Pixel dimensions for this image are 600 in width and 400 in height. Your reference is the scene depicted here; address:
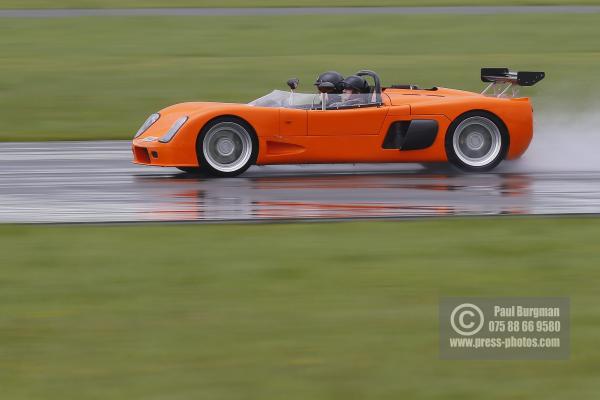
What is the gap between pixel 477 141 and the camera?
13.0 metres

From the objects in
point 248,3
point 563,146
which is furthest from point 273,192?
point 248,3

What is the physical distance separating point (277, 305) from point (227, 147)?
18.7ft

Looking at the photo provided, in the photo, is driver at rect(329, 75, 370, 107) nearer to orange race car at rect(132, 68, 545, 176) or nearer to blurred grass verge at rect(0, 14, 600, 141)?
orange race car at rect(132, 68, 545, 176)

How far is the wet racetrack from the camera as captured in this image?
10.3m

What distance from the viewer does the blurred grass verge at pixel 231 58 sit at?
18.9m

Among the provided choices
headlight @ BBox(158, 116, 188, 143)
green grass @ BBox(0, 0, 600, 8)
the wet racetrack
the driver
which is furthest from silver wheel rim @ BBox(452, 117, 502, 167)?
green grass @ BBox(0, 0, 600, 8)

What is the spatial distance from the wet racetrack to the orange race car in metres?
0.25

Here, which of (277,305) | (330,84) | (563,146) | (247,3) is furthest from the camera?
(247,3)

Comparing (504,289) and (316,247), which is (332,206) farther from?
(504,289)

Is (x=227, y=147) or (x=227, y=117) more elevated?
(x=227, y=117)

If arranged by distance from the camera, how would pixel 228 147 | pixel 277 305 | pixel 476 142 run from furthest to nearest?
pixel 476 142
pixel 228 147
pixel 277 305

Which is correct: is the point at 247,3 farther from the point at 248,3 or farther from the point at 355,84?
the point at 355,84

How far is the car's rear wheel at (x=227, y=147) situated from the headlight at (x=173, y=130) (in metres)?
0.25

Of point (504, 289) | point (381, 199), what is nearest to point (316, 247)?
point (504, 289)
